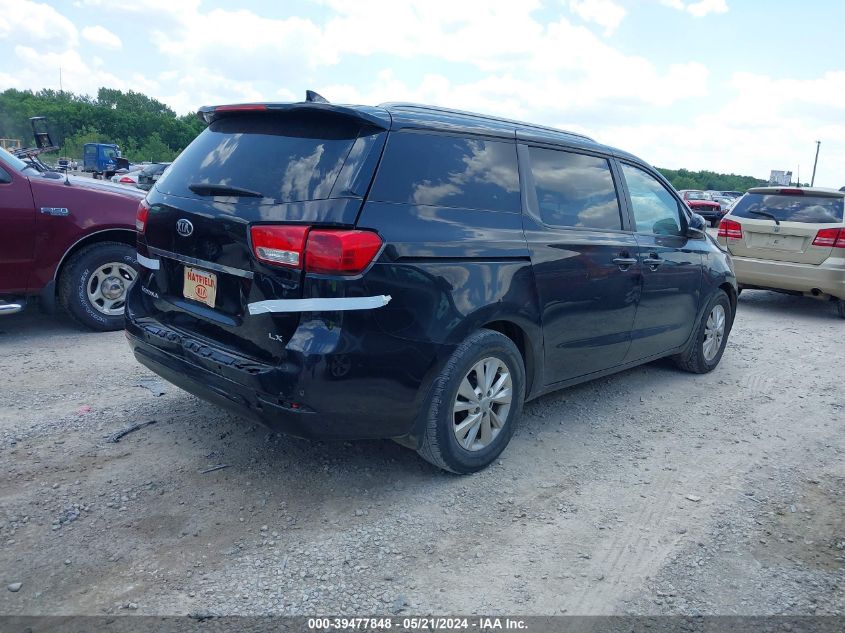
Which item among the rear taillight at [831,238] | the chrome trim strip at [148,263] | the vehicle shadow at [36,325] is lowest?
the vehicle shadow at [36,325]

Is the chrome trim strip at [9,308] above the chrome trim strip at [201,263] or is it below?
below

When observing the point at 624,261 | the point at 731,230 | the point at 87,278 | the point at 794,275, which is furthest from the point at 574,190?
the point at 731,230

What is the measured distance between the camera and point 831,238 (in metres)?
8.44

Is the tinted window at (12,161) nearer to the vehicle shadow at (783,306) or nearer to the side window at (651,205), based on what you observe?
the side window at (651,205)

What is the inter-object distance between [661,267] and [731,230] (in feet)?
16.4

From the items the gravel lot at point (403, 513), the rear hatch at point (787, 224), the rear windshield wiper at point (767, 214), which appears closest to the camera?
the gravel lot at point (403, 513)

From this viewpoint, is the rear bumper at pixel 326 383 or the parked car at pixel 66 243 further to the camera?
the parked car at pixel 66 243

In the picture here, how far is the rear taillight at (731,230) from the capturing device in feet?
30.1

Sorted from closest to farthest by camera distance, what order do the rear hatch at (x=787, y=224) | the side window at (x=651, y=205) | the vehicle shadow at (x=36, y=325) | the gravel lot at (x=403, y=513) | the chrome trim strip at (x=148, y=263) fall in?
the gravel lot at (x=403, y=513) < the chrome trim strip at (x=148, y=263) < the side window at (x=651, y=205) < the vehicle shadow at (x=36, y=325) < the rear hatch at (x=787, y=224)

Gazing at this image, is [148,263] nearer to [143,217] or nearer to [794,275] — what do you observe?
[143,217]

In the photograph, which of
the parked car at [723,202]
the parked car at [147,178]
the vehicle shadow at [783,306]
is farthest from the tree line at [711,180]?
the vehicle shadow at [783,306]

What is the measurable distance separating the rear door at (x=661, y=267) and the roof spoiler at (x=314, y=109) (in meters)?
2.26

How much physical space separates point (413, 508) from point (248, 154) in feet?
6.33

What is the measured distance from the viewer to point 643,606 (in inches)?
109
